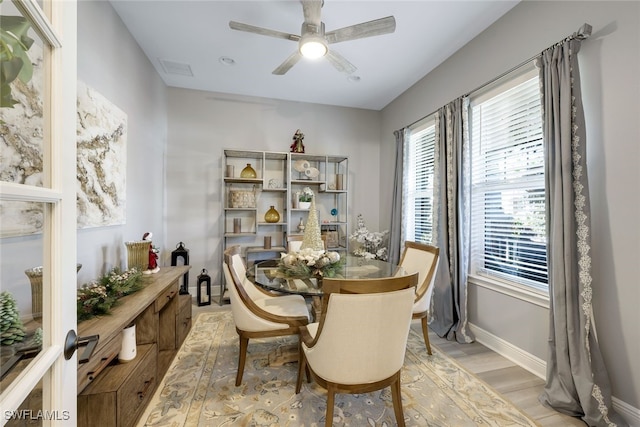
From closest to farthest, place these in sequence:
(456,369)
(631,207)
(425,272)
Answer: (631,207) < (456,369) < (425,272)

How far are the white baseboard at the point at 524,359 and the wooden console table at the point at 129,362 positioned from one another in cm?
277

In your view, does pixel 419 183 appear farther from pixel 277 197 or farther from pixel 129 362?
pixel 129 362

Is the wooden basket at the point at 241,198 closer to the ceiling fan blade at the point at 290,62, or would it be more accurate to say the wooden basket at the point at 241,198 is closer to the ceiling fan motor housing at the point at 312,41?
the ceiling fan blade at the point at 290,62

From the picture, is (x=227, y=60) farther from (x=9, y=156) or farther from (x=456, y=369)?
(x=456, y=369)

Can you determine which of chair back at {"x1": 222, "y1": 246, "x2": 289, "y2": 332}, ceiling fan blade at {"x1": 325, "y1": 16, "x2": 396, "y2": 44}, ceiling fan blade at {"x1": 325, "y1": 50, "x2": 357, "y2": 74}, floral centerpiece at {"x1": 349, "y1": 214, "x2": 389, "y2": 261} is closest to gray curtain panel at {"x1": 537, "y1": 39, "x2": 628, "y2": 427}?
ceiling fan blade at {"x1": 325, "y1": 16, "x2": 396, "y2": 44}

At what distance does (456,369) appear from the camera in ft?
6.88

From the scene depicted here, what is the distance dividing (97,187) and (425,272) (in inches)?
107

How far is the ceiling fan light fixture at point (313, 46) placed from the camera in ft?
6.42

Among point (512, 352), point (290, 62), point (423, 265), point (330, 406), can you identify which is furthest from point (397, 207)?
point (330, 406)

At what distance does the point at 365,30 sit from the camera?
190 cm

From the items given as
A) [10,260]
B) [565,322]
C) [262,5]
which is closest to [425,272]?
[565,322]

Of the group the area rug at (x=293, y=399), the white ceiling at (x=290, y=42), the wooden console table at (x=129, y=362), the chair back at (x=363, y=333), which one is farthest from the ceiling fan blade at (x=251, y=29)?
the area rug at (x=293, y=399)

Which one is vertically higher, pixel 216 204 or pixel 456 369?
pixel 216 204

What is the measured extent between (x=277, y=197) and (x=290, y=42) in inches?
80.1
